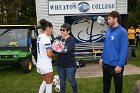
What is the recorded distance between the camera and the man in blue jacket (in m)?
6.93

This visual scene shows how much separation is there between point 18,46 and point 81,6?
5073mm

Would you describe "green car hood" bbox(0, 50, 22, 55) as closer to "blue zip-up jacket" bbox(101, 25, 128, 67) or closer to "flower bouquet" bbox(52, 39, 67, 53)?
"flower bouquet" bbox(52, 39, 67, 53)

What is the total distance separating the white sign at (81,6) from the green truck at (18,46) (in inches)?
126

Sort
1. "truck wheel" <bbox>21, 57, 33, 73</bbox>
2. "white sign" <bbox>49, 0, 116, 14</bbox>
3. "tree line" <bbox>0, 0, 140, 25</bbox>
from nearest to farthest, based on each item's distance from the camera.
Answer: "truck wheel" <bbox>21, 57, 33, 73</bbox> < "white sign" <bbox>49, 0, 116, 14</bbox> < "tree line" <bbox>0, 0, 140, 25</bbox>

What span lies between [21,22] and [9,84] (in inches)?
906

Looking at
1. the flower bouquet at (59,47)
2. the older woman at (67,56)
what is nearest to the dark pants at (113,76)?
the older woman at (67,56)

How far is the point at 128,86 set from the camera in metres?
10.2

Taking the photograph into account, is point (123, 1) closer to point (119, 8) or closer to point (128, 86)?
point (119, 8)

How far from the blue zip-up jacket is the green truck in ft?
20.2

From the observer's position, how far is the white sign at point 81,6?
58.0ft

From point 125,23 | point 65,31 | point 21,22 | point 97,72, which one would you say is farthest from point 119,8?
point 21,22

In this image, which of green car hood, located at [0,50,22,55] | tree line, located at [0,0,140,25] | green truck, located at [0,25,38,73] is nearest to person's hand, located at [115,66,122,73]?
green truck, located at [0,25,38,73]

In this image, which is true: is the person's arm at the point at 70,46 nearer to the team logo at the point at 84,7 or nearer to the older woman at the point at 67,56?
the older woman at the point at 67,56

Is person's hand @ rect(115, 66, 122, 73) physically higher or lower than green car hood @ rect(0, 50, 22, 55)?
higher
